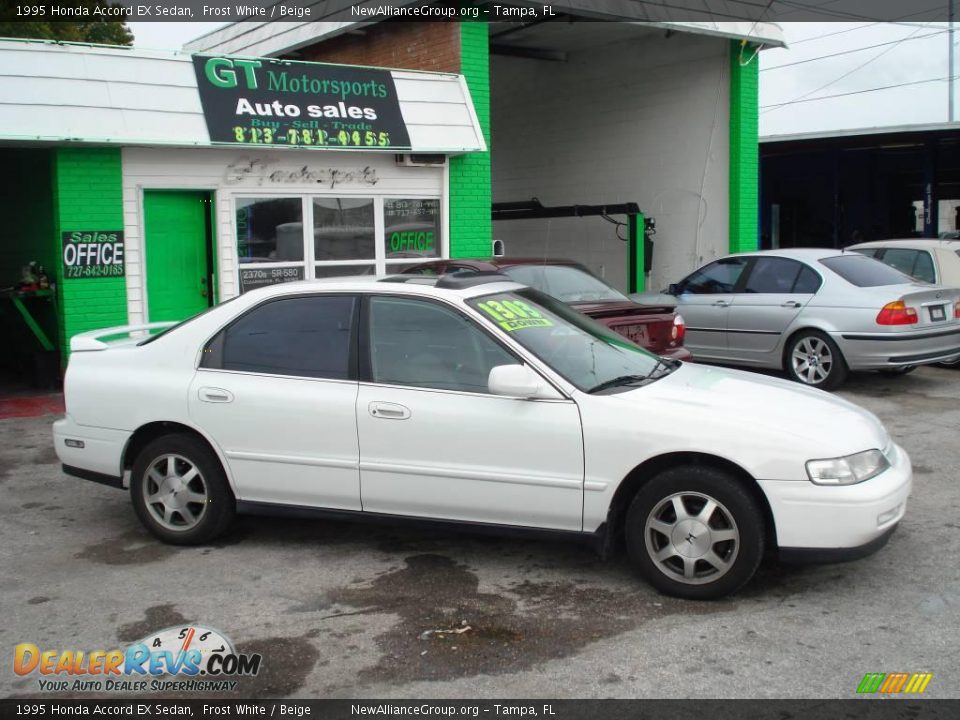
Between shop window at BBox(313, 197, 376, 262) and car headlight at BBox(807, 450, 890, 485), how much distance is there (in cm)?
841

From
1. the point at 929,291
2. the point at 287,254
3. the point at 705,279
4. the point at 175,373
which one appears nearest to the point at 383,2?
the point at 287,254

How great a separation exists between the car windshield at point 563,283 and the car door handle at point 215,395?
3922mm

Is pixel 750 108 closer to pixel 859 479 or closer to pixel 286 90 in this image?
pixel 286 90

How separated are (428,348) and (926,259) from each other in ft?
28.9

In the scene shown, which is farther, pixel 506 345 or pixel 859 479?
pixel 506 345

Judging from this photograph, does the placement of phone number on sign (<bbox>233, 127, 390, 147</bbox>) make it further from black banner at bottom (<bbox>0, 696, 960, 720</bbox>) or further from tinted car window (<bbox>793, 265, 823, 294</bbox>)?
black banner at bottom (<bbox>0, 696, 960, 720</bbox>)

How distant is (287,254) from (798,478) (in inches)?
331

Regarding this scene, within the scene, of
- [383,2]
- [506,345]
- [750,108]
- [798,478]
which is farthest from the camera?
[750,108]

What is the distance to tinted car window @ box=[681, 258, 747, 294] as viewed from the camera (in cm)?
1138

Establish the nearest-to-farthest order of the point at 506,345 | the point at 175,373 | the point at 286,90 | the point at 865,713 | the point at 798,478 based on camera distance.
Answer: the point at 865,713 < the point at 798,478 < the point at 506,345 < the point at 175,373 < the point at 286,90

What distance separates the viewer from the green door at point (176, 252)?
10906mm

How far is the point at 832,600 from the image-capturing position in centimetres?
471

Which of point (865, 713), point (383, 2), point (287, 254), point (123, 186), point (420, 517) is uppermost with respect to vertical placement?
point (383, 2)

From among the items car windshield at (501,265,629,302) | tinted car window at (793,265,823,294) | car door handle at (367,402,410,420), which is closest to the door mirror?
car door handle at (367,402,410,420)
